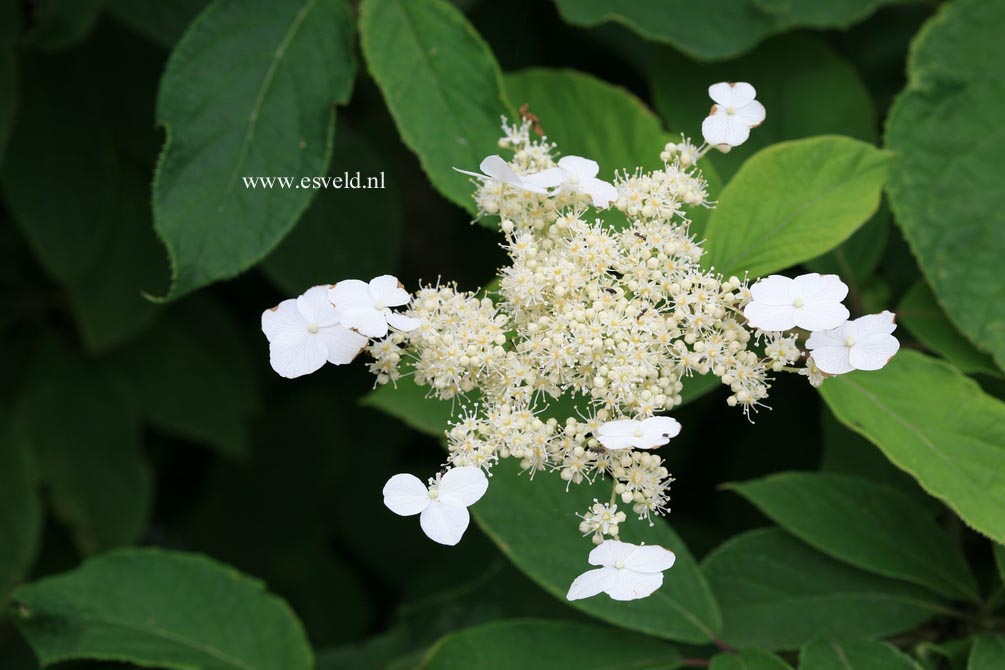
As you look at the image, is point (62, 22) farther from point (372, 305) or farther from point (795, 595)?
point (795, 595)

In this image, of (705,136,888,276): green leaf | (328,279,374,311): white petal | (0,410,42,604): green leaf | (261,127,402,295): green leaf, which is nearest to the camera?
(328,279,374,311): white petal

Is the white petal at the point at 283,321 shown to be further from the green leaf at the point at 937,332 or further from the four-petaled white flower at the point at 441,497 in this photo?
the green leaf at the point at 937,332

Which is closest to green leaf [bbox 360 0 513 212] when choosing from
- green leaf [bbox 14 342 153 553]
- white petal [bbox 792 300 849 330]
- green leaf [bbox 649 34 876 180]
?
green leaf [bbox 649 34 876 180]

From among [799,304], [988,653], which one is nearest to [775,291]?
[799,304]

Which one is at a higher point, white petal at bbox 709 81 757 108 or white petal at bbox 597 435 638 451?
white petal at bbox 709 81 757 108

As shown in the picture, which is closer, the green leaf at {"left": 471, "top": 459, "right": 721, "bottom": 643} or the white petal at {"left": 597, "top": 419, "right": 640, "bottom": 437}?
the white petal at {"left": 597, "top": 419, "right": 640, "bottom": 437}

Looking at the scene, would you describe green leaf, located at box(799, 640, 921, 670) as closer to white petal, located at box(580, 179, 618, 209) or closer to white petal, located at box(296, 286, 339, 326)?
white petal, located at box(580, 179, 618, 209)

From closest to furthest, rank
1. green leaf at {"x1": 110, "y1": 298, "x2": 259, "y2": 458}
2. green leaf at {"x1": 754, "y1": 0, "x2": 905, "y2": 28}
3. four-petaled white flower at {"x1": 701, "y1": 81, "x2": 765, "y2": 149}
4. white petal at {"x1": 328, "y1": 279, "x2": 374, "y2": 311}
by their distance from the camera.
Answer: white petal at {"x1": 328, "y1": 279, "x2": 374, "y2": 311} → four-petaled white flower at {"x1": 701, "y1": 81, "x2": 765, "y2": 149} → green leaf at {"x1": 754, "y1": 0, "x2": 905, "y2": 28} → green leaf at {"x1": 110, "y1": 298, "x2": 259, "y2": 458}
